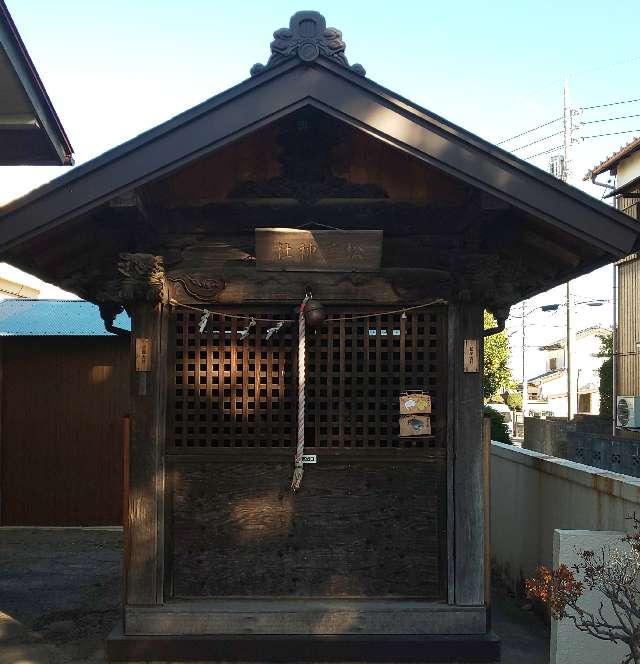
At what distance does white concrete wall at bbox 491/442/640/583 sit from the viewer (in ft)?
20.6

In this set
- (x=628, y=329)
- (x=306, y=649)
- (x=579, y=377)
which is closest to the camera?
(x=306, y=649)

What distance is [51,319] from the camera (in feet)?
41.2

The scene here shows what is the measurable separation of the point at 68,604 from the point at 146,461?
2874 millimetres

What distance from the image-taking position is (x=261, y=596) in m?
6.32

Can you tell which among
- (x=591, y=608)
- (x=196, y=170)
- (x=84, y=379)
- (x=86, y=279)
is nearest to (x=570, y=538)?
(x=591, y=608)

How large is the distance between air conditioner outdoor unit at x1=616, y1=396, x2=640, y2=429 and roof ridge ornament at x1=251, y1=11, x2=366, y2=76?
62.3 feet

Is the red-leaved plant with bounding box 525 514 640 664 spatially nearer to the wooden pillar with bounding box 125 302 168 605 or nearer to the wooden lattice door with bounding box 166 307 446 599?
the wooden lattice door with bounding box 166 307 446 599

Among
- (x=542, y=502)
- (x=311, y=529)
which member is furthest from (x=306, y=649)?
(x=542, y=502)

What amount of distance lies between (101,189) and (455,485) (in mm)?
3656

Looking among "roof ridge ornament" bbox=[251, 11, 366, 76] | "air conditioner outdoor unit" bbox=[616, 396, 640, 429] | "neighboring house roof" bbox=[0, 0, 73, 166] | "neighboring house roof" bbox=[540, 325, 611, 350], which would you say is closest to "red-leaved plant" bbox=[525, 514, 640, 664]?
"roof ridge ornament" bbox=[251, 11, 366, 76]

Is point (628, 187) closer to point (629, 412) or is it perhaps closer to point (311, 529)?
point (629, 412)

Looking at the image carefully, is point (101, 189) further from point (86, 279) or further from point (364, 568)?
point (364, 568)

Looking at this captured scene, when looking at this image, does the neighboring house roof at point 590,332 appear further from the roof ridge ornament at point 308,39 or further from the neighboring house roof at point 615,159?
the roof ridge ornament at point 308,39

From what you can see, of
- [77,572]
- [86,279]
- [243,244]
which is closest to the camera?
[243,244]
